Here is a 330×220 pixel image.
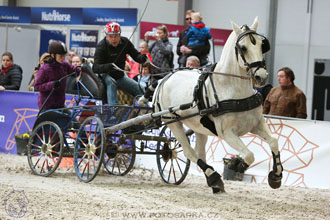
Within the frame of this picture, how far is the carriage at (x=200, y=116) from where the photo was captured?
6.56m

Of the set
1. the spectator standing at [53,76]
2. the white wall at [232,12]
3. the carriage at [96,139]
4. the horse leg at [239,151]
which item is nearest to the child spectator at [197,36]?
the carriage at [96,139]

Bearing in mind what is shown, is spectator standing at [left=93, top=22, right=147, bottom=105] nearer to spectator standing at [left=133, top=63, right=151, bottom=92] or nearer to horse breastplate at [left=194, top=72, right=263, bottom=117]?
spectator standing at [left=133, top=63, right=151, bottom=92]

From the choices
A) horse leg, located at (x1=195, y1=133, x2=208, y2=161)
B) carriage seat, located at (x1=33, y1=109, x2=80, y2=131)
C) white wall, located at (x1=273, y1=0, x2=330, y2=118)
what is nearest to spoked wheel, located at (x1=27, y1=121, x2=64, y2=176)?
carriage seat, located at (x1=33, y1=109, x2=80, y2=131)

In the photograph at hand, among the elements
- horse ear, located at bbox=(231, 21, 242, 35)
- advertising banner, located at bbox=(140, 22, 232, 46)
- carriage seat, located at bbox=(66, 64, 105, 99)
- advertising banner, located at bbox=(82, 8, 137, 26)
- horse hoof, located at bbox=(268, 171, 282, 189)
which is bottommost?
horse hoof, located at bbox=(268, 171, 282, 189)

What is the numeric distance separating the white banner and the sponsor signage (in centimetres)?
533

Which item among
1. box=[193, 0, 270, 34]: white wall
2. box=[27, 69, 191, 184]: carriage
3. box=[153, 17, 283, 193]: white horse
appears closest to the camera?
box=[153, 17, 283, 193]: white horse

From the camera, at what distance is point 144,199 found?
270 inches

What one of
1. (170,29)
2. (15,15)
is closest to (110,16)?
(170,29)

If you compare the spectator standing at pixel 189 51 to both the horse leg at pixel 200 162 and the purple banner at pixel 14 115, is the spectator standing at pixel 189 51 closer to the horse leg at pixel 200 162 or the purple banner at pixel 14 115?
the purple banner at pixel 14 115

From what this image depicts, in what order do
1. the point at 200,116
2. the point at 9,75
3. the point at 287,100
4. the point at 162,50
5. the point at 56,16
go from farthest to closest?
1. the point at 56,16
2. the point at 9,75
3. the point at 162,50
4. the point at 287,100
5. the point at 200,116

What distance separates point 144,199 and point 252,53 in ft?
6.71

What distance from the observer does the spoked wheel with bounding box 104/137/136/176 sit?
8.47m

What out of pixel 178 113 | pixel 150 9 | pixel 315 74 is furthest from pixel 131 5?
pixel 178 113

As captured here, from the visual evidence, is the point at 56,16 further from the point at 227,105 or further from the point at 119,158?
the point at 227,105
